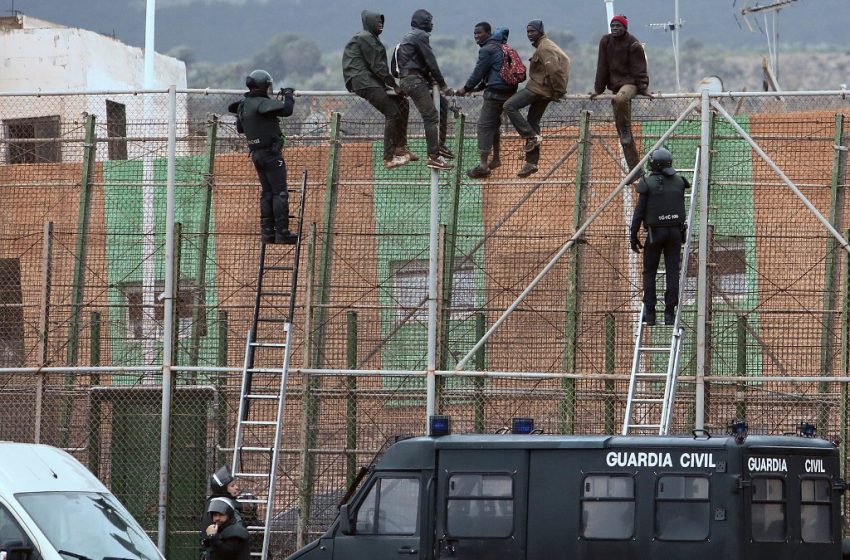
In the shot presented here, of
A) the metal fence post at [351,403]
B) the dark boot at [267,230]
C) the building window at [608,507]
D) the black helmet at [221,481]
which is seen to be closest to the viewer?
the building window at [608,507]

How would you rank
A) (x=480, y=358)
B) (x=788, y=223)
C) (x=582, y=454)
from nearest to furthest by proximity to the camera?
1. (x=582, y=454)
2. (x=480, y=358)
3. (x=788, y=223)

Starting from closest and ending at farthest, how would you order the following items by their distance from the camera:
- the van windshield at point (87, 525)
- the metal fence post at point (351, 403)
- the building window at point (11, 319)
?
1. the van windshield at point (87, 525)
2. the metal fence post at point (351, 403)
3. the building window at point (11, 319)

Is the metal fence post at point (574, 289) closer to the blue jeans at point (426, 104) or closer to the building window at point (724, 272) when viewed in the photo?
the building window at point (724, 272)

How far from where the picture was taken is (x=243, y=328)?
22359mm

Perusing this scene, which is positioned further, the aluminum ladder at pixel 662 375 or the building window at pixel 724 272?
the building window at pixel 724 272

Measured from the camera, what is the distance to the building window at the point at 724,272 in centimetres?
1947

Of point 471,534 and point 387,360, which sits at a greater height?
point 387,360

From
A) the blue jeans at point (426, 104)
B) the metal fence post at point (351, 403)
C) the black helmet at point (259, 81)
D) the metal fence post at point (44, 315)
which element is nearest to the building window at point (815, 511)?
the blue jeans at point (426, 104)

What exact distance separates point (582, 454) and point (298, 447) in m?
6.32

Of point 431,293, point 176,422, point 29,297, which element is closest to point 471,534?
point 431,293

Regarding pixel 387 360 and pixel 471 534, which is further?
pixel 387 360

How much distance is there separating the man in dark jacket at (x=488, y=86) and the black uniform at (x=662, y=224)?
1.97 m

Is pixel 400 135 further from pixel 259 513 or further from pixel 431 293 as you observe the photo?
pixel 259 513

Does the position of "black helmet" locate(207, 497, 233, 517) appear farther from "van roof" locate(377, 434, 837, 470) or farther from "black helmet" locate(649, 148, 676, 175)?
"black helmet" locate(649, 148, 676, 175)
